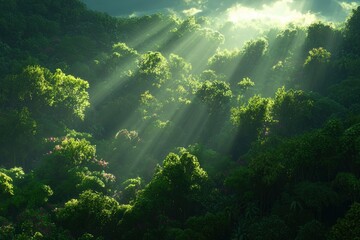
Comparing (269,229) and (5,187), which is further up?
(269,229)

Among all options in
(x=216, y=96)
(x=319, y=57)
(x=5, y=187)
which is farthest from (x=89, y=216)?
(x=319, y=57)

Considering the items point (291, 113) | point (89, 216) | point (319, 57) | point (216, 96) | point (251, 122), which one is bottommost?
point (89, 216)

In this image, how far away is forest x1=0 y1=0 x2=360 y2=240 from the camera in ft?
123

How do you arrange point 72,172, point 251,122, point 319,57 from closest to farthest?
point 72,172 → point 251,122 → point 319,57

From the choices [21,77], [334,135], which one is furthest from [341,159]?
[21,77]

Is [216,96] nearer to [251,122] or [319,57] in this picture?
[251,122]

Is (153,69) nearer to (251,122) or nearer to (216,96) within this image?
(216,96)

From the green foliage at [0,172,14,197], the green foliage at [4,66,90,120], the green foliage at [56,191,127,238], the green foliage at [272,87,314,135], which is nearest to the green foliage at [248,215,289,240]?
the green foliage at [56,191,127,238]

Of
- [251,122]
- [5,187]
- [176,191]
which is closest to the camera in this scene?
[5,187]

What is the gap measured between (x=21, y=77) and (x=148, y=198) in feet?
106

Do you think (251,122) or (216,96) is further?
(216,96)

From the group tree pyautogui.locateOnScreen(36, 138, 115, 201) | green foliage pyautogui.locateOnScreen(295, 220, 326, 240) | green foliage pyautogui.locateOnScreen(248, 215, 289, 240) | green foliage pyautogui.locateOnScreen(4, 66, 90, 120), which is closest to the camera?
green foliage pyautogui.locateOnScreen(295, 220, 326, 240)

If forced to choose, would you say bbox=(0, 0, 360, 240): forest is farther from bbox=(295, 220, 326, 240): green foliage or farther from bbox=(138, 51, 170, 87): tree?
bbox=(138, 51, 170, 87): tree

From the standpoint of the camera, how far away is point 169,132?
6372 centimetres
